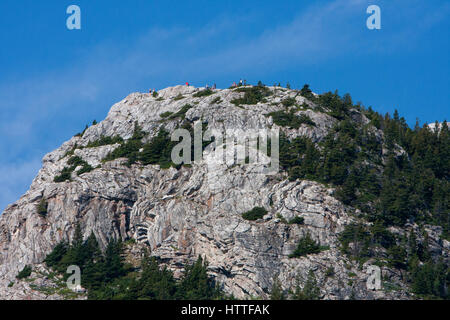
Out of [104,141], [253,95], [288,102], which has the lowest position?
[104,141]

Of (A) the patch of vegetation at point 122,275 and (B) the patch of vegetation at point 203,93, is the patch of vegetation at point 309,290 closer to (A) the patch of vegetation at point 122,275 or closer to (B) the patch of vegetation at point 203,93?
(A) the patch of vegetation at point 122,275

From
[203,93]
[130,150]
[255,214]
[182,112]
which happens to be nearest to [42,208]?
[130,150]

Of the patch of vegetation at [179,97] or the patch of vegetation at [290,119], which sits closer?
the patch of vegetation at [290,119]

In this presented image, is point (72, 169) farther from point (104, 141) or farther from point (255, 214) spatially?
point (255, 214)

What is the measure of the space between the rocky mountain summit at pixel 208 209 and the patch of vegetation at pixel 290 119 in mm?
205

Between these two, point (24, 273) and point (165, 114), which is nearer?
point (24, 273)

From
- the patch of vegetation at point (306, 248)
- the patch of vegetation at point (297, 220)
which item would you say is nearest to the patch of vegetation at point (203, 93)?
the patch of vegetation at point (297, 220)

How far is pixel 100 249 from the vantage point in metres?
106

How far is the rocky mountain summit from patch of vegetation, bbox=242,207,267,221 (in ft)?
1.85

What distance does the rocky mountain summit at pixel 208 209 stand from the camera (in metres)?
95.1

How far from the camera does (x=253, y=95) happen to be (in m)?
Answer: 127

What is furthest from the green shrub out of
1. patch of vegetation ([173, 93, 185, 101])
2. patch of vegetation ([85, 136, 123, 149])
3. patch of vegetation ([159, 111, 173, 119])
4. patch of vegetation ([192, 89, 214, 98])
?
patch of vegetation ([192, 89, 214, 98])

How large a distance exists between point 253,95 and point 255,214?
32.0m

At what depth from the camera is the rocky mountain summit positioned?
312ft
